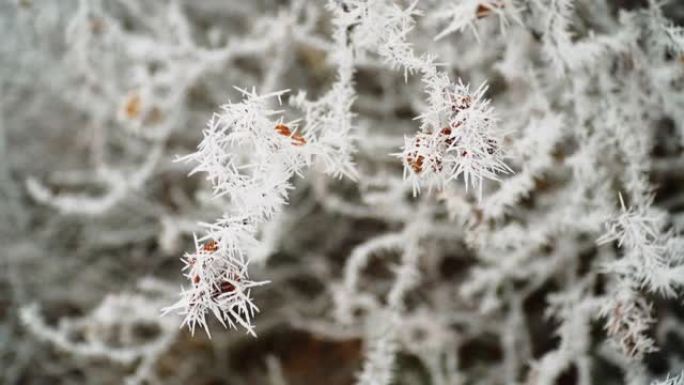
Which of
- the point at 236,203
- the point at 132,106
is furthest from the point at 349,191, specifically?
the point at 236,203

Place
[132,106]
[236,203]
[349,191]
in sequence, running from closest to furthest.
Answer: [236,203]
[132,106]
[349,191]

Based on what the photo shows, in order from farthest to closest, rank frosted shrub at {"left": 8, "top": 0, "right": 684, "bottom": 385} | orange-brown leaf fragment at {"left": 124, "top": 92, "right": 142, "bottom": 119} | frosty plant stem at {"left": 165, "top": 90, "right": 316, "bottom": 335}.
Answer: orange-brown leaf fragment at {"left": 124, "top": 92, "right": 142, "bottom": 119} → frosted shrub at {"left": 8, "top": 0, "right": 684, "bottom": 385} → frosty plant stem at {"left": 165, "top": 90, "right": 316, "bottom": 335}

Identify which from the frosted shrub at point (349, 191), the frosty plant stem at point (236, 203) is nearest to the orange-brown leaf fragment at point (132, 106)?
the frosted shrub at point (349, 191)

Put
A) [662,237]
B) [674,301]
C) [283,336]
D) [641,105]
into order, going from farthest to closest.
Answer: [283,336]
[674,301]
[641,105]
[662,237]

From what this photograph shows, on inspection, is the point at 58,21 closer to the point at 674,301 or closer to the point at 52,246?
the point at 52,246

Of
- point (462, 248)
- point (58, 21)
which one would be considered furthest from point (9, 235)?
point (462, 248)

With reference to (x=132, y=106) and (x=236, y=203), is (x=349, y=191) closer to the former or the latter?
(x=132, y=106)

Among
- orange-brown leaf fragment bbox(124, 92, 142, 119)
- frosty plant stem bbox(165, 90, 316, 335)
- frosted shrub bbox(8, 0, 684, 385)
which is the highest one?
orange-brown leaf fragment bbox(124, 92, 142, 119)

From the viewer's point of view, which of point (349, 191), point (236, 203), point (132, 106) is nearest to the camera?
point (236, 203)

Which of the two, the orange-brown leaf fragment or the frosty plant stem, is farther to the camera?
the orange-brown leaf fragment

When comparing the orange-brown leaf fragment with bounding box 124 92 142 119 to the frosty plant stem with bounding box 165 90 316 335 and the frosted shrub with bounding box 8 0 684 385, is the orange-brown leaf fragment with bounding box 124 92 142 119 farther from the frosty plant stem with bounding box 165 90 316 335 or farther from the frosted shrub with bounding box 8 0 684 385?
the frosty plant stem with bounding box 165 90 316 335

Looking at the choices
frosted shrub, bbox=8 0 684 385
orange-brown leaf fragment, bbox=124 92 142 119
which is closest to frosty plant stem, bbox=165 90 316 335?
frosted shrub, bbox=8 0 684 385
